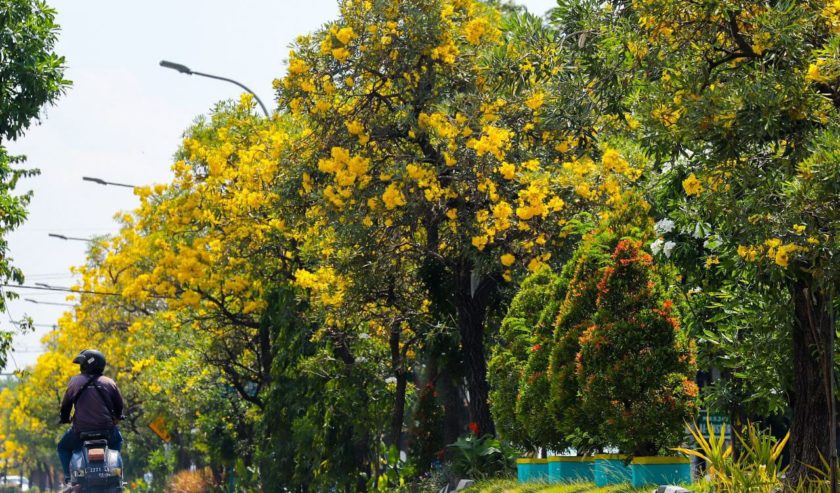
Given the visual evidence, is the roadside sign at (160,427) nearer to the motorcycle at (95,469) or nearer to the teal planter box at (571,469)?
the motorcycle at (95,469)

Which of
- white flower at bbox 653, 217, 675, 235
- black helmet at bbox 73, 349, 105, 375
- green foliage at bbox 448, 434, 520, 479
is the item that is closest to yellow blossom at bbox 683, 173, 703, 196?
white flower at bbox 653, 217, 675, 235

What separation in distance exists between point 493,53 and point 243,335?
18.2 m

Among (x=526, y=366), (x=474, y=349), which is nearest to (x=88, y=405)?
(x=526, y=366)

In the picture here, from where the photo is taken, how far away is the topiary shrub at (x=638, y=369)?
1237cm

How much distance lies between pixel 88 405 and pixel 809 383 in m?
7.43

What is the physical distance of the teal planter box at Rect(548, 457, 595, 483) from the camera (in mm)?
14805

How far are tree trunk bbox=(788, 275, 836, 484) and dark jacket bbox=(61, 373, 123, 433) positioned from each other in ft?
23.0

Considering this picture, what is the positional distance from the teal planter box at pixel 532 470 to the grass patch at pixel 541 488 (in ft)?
0.44

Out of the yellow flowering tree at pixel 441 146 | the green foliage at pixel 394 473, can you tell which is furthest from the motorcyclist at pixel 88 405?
the green foliage at pixel 394 473

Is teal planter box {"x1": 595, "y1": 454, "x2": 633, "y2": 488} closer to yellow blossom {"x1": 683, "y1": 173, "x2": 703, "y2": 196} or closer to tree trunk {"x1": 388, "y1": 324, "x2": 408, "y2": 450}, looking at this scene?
yellow blossom {"x1": 683, "y1": 173, "x2": 703, "y2": 196}

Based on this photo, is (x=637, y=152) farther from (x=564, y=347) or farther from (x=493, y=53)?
(x=564, y=347)

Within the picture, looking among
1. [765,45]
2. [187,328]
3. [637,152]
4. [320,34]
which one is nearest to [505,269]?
[637,152]

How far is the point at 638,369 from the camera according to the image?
1234 cm

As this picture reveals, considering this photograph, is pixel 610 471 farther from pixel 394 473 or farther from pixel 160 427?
pixel 160 427
